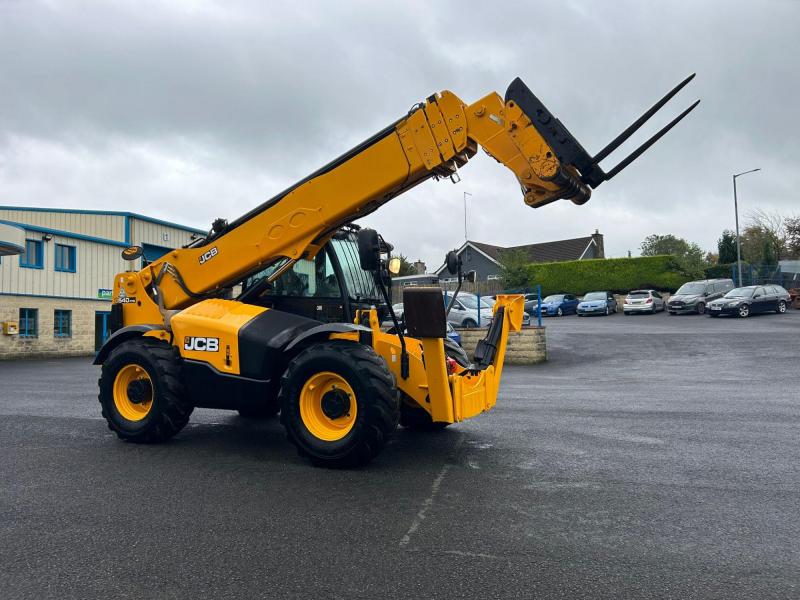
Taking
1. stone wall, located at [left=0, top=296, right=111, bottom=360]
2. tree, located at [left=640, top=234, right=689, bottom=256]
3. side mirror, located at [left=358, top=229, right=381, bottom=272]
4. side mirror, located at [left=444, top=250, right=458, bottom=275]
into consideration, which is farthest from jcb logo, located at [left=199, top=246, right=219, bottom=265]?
tree, located at [left=640, top=234, right=689, bottom=256]

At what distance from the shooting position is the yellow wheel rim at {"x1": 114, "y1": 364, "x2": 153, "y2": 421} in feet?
22.6

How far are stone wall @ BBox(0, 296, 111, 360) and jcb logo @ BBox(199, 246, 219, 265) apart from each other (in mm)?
20328

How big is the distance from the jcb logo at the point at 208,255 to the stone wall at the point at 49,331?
20.3 meters

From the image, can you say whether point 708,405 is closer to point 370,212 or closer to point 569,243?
point 370,212

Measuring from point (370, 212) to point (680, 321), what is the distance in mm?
25500

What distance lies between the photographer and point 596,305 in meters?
35.2

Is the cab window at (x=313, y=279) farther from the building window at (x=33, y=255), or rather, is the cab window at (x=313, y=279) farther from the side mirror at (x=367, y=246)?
the building window at (x=33, y=255)

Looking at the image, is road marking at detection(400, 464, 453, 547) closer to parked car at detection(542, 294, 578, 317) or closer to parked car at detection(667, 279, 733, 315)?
parked car at detection(667, 279, 733, 315)

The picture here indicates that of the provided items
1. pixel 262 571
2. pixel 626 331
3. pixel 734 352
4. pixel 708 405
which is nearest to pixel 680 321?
pixel 626 331

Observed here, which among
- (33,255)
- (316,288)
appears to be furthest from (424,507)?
(33,255)

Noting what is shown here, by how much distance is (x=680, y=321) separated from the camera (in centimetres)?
2836

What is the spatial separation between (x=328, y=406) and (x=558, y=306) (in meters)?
34.2

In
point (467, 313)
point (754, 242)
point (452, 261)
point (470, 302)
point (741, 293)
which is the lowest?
point (467, 313)

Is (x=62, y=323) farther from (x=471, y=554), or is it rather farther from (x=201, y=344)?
(x=471, y=554)
